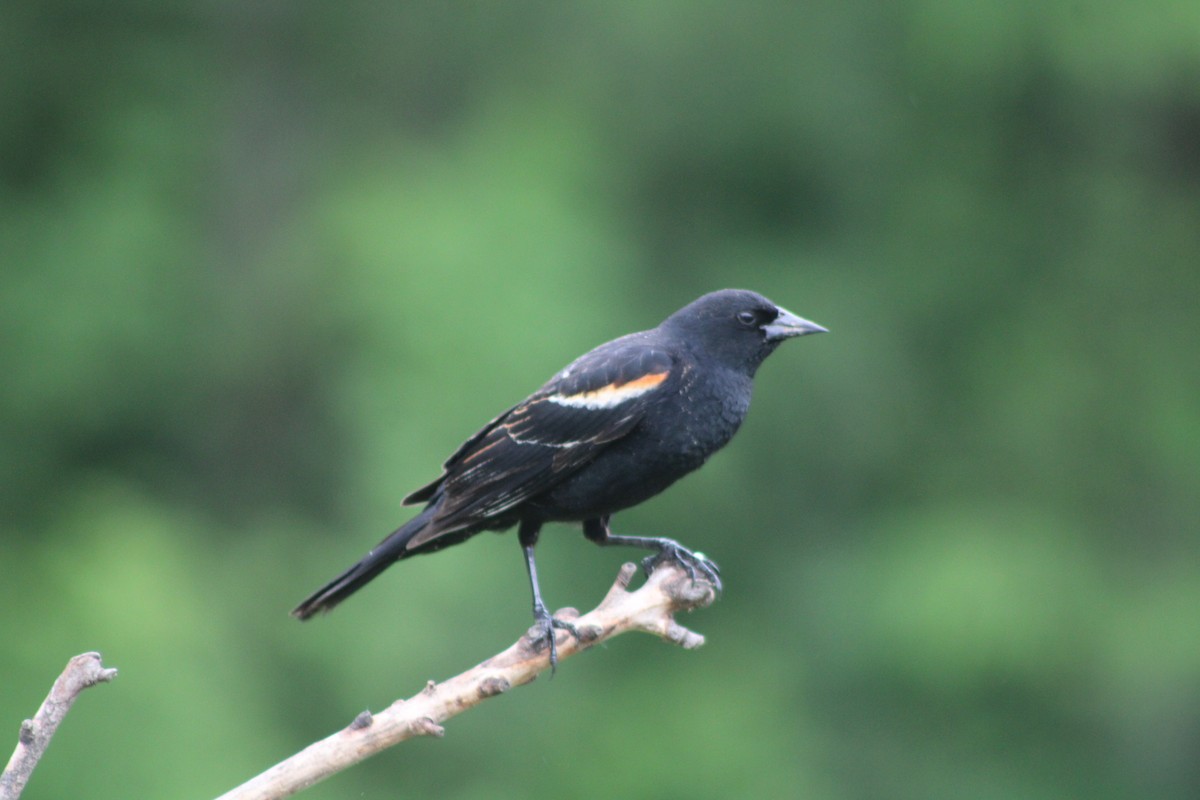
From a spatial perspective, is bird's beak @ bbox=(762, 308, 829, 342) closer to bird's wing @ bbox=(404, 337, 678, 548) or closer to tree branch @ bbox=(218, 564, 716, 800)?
bird's wing @ bbox=(404, 337, 678, 548)

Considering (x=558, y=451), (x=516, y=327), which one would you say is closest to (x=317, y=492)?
(x=516, y=327)

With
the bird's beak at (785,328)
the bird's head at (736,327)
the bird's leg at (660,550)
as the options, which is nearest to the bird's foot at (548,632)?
the bird's leg at (660,550)

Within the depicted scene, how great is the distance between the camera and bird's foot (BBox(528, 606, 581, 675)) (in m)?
3.72

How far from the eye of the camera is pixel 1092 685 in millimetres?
10414

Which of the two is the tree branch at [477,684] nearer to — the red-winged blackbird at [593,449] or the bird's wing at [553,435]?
the red-winged blackbird at [593,449]

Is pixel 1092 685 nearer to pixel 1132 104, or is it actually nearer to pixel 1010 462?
pixel 1010 462

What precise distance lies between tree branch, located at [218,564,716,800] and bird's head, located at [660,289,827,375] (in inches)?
35.5

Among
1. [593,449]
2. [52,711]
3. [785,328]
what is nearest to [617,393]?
[593,449]

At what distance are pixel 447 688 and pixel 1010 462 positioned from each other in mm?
8188

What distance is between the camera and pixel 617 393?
15.1 feet

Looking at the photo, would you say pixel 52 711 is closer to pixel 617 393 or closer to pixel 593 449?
pixel 593 449

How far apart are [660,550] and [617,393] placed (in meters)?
0.55

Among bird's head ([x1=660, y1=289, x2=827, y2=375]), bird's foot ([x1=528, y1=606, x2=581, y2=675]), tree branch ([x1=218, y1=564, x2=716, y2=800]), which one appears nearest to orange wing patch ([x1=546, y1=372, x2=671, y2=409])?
bird's head ([x1=660, y1=289, x2=827, y2=375])

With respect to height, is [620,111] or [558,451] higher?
[620,111]
